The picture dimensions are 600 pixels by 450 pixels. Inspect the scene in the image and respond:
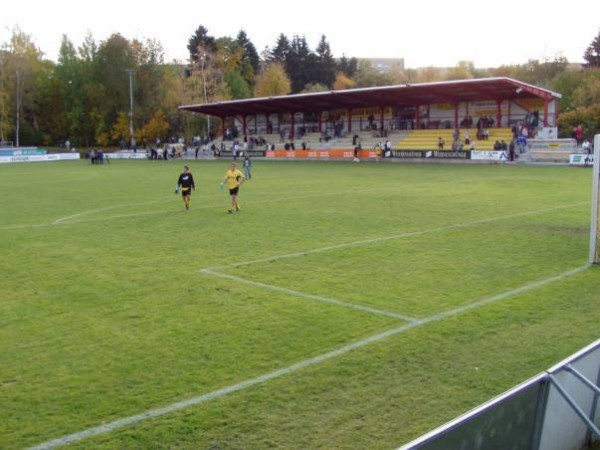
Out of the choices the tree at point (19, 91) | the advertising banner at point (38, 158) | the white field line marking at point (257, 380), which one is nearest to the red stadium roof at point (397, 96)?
the advertising banner at point (38, 158)

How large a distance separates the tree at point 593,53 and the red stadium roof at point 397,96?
146ft

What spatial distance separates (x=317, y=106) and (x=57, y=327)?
54441mm

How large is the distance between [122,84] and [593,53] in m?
65.6

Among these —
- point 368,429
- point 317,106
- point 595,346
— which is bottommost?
point 368,429

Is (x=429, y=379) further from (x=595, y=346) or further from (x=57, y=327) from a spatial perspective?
(x=57, y=327)

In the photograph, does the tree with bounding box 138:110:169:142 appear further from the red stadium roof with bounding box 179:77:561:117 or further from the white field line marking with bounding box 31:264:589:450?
the white field line marking with bounding box 31:264:589:450

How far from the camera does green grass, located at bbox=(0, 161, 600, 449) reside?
600 centimetres

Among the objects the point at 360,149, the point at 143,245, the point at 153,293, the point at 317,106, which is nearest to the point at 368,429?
the point at 153,293

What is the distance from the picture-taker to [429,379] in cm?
677

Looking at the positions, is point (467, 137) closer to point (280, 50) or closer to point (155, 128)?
point (155, 128)

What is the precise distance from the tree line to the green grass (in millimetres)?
69423

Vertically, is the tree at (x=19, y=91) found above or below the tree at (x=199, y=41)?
below

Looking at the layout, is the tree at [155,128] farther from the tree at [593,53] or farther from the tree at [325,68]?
the tree at [593,53]

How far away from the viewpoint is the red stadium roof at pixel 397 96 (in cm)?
4641
